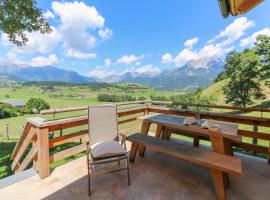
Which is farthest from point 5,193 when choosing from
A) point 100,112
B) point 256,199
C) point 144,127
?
point 256,199

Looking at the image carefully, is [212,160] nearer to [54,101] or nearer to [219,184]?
[219,184]

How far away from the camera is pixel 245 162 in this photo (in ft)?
10.1

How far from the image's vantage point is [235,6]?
6.00 ft

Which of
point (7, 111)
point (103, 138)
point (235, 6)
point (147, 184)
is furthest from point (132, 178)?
point (7, 111)

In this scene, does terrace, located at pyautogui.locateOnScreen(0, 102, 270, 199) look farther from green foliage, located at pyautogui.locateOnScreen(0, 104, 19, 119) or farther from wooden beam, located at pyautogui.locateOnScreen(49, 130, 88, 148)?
green foliage, located at pyautogui.locateOnScreen(0, 104, 19, 119)

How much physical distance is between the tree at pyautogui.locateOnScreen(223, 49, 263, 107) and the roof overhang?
40.7 feet

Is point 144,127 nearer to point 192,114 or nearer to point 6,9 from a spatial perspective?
point 192,114

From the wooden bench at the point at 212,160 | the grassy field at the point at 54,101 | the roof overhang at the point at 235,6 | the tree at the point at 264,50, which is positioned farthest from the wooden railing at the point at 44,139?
the tree at the point at 264,50

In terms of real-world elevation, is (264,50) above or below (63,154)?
above

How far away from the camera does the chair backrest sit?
2818mm

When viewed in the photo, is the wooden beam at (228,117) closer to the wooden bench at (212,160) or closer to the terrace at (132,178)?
the terrace at (132,178)

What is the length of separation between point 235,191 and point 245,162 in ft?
3.65

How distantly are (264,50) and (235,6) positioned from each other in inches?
481

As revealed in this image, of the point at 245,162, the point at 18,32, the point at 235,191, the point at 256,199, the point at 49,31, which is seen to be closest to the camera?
the point at 256,199
